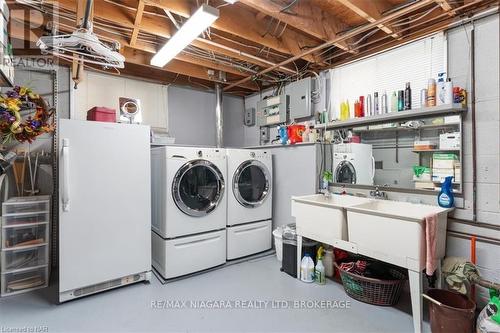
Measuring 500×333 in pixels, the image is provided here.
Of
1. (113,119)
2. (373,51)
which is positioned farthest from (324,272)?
(113,119)

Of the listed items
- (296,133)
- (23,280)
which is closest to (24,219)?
(23,280)

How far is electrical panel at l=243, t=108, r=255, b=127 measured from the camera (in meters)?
4.64

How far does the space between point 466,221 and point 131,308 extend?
304 cm

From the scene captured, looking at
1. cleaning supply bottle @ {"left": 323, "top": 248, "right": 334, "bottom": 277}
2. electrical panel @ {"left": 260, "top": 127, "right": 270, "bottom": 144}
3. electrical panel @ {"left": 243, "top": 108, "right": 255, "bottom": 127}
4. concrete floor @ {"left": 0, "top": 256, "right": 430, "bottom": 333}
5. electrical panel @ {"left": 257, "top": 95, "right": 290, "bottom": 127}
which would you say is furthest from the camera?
electrical panel @ {"left": 243, "top": 108, "right": 255, "bottom": 127}

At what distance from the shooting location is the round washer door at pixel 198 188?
2861 mm

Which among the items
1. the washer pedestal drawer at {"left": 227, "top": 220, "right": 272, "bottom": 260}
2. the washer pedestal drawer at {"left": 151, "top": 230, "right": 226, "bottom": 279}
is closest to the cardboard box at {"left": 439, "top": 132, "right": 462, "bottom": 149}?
the washer pedestal drawer at {"left": 227, "top": 220, "right": 272, "bottom": 260}

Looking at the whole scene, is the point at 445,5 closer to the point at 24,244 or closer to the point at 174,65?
the point at 174,65

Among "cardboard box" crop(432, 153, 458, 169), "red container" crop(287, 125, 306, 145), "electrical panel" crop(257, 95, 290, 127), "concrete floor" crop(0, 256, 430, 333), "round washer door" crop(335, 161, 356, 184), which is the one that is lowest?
"concrete floor" crop(0, 256, 430, 333)

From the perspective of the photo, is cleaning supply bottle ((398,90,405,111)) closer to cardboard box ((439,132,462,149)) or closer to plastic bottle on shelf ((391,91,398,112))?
plastic bottle on shelf ((391,91,398,112))

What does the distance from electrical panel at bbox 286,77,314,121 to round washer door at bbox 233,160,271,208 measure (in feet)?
3.03

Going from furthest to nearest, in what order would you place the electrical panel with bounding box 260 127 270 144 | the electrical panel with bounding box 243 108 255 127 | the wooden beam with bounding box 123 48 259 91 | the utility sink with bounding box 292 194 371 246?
the electrical panel with bounding box 243 108 255 127 → the electrical panel with bounding box 260 127 270 144 → the wooden beam with bounding box 123 48 259 91 → the utility sink with bounding box 292 194 371 246

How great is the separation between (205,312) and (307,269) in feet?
3.78

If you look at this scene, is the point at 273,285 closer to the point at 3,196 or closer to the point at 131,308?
the point at 131,308

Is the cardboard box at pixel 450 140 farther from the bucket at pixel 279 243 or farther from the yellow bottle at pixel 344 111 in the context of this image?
the bucket at pixel 279 243
